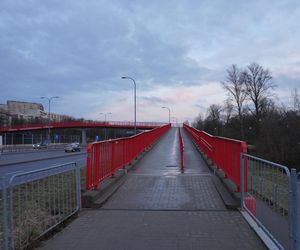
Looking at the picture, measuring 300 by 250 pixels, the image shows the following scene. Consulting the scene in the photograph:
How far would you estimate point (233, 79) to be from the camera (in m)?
107

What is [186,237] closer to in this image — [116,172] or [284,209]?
[284,209]

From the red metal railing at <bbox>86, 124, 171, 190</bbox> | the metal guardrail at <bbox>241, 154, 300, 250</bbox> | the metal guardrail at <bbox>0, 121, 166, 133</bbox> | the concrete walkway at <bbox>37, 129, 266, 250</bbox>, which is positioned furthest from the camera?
the metal guardrail at <bbox>0, 121, 166, 133</bbox>

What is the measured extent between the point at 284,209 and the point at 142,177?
9.43m

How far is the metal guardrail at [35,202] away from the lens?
6.16 meters

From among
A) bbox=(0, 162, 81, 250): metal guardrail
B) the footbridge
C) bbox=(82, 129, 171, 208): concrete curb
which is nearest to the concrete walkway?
the footbridge

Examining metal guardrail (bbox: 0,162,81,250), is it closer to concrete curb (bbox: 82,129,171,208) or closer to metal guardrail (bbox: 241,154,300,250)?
concrete curb (bbox: 82,129,171,208)

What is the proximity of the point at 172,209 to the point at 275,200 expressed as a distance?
11.5 ft

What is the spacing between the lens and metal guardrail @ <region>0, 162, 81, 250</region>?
6164 mm

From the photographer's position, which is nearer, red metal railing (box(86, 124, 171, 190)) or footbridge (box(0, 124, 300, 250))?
footbridge (box(0, 124, 300, 250))

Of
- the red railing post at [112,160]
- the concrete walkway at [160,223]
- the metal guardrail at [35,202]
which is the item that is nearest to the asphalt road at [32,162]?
the red railing post at [112,160]

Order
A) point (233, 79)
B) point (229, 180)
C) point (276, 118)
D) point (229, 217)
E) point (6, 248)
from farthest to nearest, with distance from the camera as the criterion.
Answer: point (233, 79)
point (276, 118)
point (229, 180)
point (229, 217)
point (6, 248)

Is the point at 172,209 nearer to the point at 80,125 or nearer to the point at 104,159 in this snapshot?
the point at 104,159

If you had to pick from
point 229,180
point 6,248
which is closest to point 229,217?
point 229,180

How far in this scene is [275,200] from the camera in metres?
6.62
